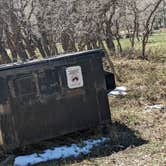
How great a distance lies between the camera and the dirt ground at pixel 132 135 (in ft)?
19.3

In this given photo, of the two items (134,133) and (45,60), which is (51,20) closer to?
(45,60)

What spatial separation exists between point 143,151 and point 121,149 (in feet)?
1.31

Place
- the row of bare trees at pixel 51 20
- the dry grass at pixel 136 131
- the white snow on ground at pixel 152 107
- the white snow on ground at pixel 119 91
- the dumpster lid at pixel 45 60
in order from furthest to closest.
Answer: the row of bare trees at pixel 51 20 < the white snow on ground at pixel 119 91 < the white snow on ground at pixel 152 107 < the dumpster lid at pixel 45 60 < the dry grass at pixel 136 131

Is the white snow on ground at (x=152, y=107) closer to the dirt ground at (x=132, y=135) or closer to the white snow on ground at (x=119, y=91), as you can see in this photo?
the dirt ground at (x=132, y=135)

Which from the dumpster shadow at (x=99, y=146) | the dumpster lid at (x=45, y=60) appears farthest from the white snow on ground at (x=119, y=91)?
the dumpster lid at (x=45, y=60)

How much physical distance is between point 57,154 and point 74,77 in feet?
3.94

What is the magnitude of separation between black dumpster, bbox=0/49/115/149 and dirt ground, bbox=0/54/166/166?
0.22 metres

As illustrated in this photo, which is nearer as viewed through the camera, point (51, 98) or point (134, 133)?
point (51, 98)

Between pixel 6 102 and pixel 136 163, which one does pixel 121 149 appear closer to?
pixel 136 163

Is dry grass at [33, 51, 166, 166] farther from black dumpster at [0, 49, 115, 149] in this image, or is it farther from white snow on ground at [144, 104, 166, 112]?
black dumpster at [0, 49, 115, 149]

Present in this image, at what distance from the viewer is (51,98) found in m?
6.82

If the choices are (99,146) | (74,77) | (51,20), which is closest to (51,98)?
(74,77)

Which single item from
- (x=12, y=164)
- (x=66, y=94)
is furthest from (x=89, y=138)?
(x=12, y=164)

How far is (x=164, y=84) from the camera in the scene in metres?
10.8
